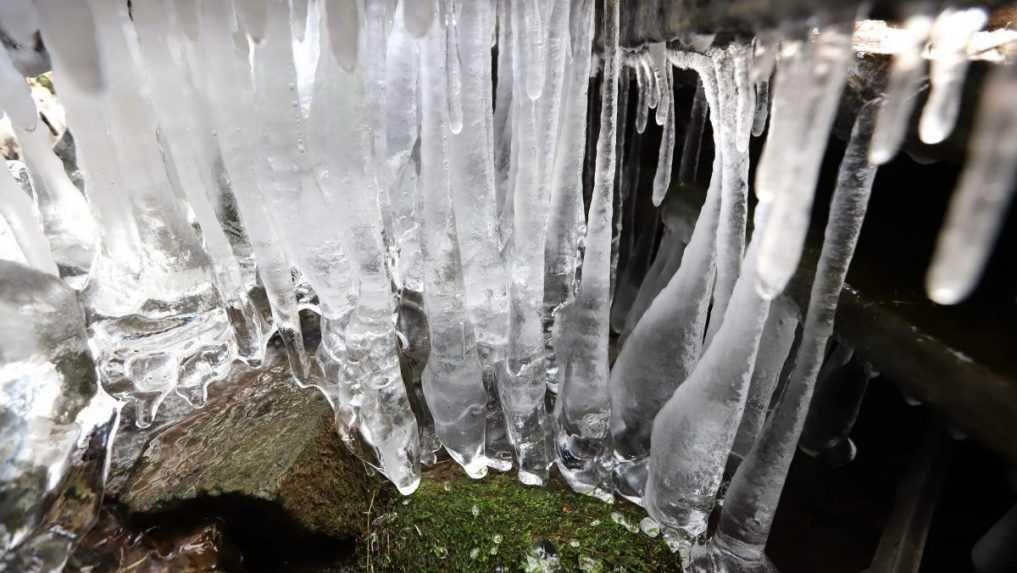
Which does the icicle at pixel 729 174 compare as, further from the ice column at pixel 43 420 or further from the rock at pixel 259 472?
the ice column at pixel 43 420

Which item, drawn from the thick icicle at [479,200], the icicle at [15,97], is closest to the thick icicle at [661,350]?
the thick icicle at [479,200]

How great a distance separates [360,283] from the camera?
2355 mm

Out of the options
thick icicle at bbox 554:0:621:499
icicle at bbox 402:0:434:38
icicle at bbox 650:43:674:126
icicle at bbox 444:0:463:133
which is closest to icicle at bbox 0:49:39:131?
icicle at bbox 402:0:434:38

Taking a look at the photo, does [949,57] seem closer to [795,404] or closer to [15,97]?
[795,404]

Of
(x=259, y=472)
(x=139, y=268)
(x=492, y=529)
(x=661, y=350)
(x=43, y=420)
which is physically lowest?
(x=492, y=529)

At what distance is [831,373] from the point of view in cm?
307

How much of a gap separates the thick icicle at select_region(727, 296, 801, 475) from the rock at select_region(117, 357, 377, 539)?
205 cm

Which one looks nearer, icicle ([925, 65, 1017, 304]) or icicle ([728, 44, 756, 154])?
icicle ([925, 65, 1017, 304])

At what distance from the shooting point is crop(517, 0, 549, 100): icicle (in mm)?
1960

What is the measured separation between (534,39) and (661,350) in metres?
1.44

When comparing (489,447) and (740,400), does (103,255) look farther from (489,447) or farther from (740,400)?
(740,400)

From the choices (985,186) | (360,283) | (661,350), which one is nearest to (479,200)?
(360,283)

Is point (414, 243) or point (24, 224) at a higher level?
point (24, 224)

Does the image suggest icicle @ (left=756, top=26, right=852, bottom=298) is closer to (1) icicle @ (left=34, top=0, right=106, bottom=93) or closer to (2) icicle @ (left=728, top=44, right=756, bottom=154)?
(2) icicle @ (left=728, top=44, right=756, bottom=154)
